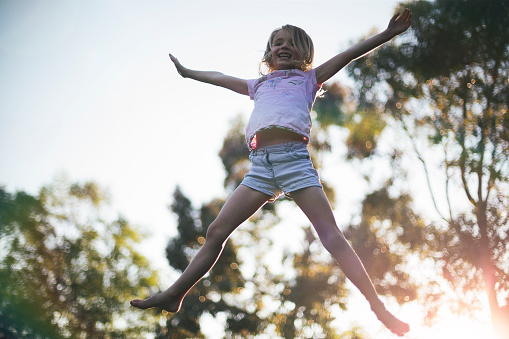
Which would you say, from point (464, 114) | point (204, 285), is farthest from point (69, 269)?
point (464, 114)

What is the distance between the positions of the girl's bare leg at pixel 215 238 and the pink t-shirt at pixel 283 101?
0.35 m

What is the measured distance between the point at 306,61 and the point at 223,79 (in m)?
0.56

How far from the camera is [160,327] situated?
21.3 metres

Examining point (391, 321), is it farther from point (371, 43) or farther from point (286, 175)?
point (371, 43)

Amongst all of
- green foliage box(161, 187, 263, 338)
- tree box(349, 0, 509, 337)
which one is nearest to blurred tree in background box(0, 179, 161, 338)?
green foliage box(161, 187, 263, 338)

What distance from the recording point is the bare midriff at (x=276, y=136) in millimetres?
2662

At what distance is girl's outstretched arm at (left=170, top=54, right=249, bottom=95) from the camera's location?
3.03 metres

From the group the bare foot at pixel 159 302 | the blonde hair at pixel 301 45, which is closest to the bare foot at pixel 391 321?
the bare foot at pixel 159 302

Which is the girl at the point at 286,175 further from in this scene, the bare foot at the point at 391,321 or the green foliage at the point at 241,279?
the green foliage at the point at 241,279

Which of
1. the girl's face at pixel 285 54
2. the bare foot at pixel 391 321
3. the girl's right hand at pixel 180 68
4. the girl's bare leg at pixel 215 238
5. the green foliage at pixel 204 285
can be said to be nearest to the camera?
the bare foot at pixel 391 321

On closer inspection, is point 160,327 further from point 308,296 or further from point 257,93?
point 257,93

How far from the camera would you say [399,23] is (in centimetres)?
267

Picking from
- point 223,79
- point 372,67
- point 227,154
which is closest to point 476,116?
point 372,67

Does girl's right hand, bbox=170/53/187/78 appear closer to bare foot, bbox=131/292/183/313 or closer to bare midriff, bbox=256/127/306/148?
bare midriff, bbox=256/127/306/148
